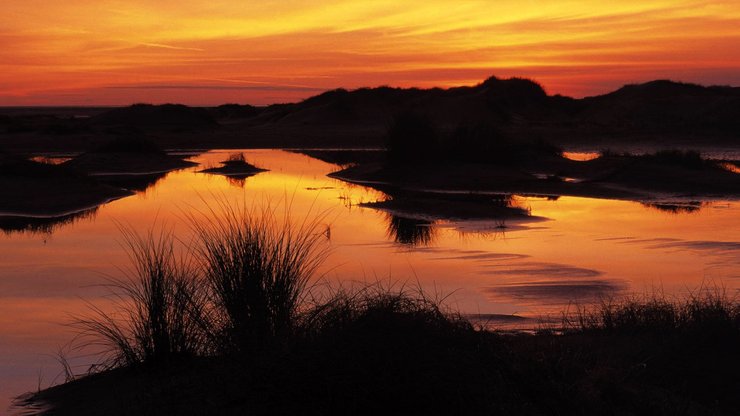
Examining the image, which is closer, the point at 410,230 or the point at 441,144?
the point at 410,230

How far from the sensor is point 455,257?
14.6 metres

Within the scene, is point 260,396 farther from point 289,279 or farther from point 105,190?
point 105,190

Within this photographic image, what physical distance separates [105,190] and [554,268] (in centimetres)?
1487

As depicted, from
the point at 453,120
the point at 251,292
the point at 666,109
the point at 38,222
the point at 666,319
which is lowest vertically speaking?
the point at 38,222

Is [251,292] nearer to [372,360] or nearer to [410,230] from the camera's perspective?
[372,360]

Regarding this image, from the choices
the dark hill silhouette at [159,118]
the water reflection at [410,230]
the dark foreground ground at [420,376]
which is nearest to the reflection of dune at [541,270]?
the water reflection at [410,230]

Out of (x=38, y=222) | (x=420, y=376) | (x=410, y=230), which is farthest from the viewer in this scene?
(x=38, y=222)

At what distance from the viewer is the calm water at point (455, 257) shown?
11023 mm

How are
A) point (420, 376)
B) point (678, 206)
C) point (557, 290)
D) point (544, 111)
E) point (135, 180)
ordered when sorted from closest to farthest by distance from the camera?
point (420, 376) → point (557, 290) → point (678, 206) → point (135, 180) → point (544, 111)

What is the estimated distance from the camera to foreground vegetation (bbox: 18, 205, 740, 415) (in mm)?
5781

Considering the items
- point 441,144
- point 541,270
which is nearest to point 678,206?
point 541,270

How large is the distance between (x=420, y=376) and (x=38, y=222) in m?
15.7

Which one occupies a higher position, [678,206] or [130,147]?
[130,147]

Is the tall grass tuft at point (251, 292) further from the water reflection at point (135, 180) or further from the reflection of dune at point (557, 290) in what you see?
the water reflection at point (135, 180)
